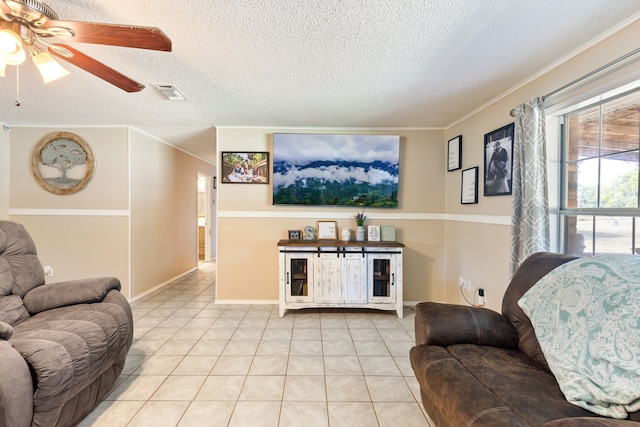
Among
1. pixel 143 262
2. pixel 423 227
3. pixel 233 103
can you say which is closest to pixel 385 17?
A: pixel 233 103

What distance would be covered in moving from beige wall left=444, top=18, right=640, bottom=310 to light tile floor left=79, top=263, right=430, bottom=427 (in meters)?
0.86

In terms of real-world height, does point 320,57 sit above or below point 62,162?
above

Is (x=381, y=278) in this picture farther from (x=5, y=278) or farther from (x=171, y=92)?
(x=5, y=278)

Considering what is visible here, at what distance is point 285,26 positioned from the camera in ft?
5.21

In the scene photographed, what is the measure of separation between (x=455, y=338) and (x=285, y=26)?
204 cm

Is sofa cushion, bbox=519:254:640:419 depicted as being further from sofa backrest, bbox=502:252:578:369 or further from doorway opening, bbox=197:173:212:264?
doorway opening, bbox=197:173:212:264

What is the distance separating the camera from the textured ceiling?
1.46 metres

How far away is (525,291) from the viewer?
5.25ft

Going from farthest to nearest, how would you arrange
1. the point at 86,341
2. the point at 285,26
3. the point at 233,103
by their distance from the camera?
the point at 233,103 < the point at 285,26 < the point at 86,341

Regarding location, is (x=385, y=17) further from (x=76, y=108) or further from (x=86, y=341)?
(x=76, y=108)

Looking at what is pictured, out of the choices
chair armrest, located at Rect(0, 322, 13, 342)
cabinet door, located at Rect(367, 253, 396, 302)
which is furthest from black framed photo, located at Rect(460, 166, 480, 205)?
chair armrest, located at Rect(0, 322, 13, 342)

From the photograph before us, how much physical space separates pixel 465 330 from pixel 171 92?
2935 mm

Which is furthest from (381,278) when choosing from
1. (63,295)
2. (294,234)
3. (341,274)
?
(63,295)

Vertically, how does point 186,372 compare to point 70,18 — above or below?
below
